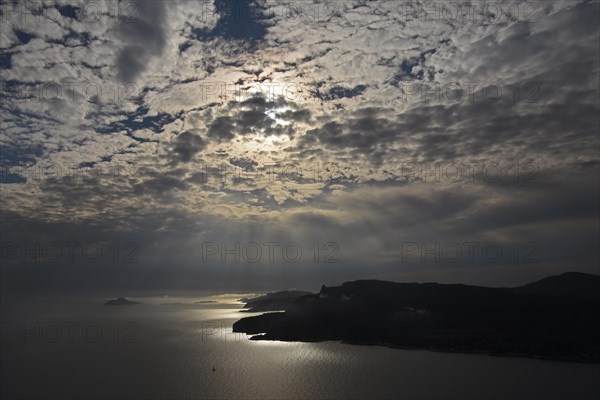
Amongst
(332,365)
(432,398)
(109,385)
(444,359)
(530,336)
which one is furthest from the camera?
(530,336)

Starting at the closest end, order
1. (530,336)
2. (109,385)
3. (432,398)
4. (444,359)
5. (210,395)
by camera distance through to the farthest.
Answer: (432,398) → (210,395) → (109,385) → (444,359) → (530,336)

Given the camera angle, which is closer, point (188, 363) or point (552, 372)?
point (552, 372)

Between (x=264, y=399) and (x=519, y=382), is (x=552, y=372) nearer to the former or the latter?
(x=519, y=382)

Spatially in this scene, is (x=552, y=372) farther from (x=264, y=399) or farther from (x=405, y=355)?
(x=264, y=399)

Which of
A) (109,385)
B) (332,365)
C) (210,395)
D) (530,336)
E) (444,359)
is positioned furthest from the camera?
(530,336)

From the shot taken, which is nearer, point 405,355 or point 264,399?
point 264,399

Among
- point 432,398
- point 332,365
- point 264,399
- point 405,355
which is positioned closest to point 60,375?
point 264,399

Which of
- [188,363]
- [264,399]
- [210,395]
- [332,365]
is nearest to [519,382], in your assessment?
[332,365]

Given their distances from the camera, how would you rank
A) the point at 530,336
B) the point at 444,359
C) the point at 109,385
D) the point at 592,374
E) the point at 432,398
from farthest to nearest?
1. the point at 530,336
2. the point at 444,359
3. the point at 592,374
4. the point at 109,385
5. the point at 432,398

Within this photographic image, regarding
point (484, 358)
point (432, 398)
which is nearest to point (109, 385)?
point (432, 398)
